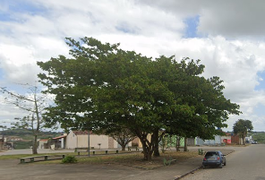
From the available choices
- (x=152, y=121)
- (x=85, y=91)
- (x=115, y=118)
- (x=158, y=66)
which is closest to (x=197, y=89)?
(x=158, y=66)

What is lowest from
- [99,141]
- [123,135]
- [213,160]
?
[99,141]

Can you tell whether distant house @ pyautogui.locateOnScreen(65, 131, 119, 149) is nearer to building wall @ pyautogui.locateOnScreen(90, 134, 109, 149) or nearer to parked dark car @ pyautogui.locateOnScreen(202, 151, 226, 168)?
building wall @ pyautogui.locateOnScreen(90, 134, 109, 149)

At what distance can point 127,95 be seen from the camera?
57.3 ft

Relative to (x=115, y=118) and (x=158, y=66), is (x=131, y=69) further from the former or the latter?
(x=115, y=118)

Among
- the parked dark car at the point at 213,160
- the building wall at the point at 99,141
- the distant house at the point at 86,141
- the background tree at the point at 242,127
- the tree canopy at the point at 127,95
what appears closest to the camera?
the tree canopy at the point at 127,95

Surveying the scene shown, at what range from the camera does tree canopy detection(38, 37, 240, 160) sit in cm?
1706

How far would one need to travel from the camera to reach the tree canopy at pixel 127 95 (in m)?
17.1

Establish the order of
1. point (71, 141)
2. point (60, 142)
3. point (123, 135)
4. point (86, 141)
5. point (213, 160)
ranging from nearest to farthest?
point (213, 160), point (123, 135), point (86, 141), point (71, 141), point (60, 142)

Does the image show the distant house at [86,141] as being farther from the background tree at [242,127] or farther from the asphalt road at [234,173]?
the background tree at [242,127]

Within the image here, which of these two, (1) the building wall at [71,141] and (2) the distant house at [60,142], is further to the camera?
(2) the distant house at [60,142]

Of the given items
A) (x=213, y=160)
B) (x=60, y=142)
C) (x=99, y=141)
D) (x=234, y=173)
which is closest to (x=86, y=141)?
(x=99, y=141)

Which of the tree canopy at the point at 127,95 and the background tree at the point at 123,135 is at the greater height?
the tree canopy at the point at 127,95

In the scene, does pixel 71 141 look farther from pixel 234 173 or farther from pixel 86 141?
pixel 234 173

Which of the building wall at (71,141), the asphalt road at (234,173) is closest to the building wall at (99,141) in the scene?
the building wall at (71,141)
